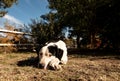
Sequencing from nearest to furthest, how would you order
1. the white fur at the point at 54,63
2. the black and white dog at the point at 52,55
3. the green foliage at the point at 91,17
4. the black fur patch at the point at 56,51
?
1. the white fur at the point at 54,63
2. the black and white dog at the point at 52,55
3. the black fur patch at the point at 56,51
4. the green foliage at the point at 91,17

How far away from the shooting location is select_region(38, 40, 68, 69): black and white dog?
965cm

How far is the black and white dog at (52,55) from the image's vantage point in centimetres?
965

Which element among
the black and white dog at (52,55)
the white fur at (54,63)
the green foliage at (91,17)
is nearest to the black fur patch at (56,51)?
the black and white dog at (52,55)

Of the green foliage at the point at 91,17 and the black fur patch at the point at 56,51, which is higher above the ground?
the green foliage at the point at 91,17

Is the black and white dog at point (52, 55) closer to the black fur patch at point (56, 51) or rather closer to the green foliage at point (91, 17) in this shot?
the black fur patch at point (56, 51)

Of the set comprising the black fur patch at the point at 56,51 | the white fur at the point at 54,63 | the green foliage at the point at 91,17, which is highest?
the green foliage at the point at 91,17

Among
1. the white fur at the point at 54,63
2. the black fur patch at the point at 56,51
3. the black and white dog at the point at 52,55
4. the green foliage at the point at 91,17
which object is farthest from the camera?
the green foliage at the point at 91,17

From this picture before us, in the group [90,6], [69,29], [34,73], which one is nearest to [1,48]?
[34,73]

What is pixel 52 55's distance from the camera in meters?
10.3

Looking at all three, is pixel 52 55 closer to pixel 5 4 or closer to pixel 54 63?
pixel 54 63

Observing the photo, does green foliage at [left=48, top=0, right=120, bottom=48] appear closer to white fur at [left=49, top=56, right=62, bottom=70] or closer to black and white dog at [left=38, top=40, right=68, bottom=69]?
black and white dog at [left=38, top=40, right=68, bottom=69]

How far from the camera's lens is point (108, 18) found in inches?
822

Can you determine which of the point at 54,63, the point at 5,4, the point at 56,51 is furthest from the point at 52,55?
the point at 5,4

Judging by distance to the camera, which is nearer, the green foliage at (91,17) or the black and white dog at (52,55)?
the black and white dog at (52,55)
